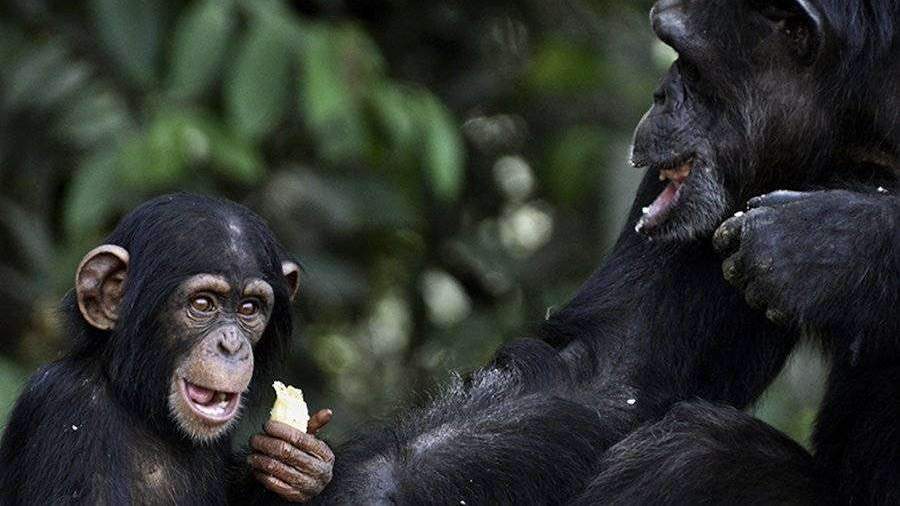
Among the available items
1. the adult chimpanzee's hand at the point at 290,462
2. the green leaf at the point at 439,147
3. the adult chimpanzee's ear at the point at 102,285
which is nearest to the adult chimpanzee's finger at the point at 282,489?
the adult chimpanzee's hand at the point at 290,462

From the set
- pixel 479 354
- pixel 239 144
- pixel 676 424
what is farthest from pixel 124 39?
pixel 676 424

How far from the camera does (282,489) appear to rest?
421 cm

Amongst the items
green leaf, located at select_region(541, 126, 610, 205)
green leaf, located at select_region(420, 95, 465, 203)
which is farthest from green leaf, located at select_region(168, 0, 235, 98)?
green leaf, located at select_region(541, 126, 610, 205)

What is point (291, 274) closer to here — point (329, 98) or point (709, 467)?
point (709, 467)

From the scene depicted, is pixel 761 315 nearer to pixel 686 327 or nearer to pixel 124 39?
pixel 686 327

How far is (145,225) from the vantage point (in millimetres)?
4422

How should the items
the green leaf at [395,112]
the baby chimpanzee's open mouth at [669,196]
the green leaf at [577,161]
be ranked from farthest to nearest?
the green leaf at [577,161]
the green leaf at [395,112]
the baby chimpanzee's open mouth at [669,196]

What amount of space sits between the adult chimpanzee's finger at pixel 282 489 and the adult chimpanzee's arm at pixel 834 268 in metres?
1.18

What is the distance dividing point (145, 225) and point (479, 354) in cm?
401

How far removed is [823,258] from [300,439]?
1308 mm

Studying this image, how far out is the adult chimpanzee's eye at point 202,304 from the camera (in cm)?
433

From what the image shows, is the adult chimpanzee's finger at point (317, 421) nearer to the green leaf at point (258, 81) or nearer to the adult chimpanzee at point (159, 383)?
the adult chimpanzee at point (159, 383)

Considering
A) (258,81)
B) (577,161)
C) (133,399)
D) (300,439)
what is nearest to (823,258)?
(300,439)

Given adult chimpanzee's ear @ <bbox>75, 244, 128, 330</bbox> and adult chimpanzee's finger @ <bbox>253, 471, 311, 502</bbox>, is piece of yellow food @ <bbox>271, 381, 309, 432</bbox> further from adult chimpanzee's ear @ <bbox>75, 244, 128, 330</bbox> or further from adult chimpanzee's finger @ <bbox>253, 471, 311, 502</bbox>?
adult chimpanzee's ear @ <bbox>75, 244, 128, 330</bbox>
